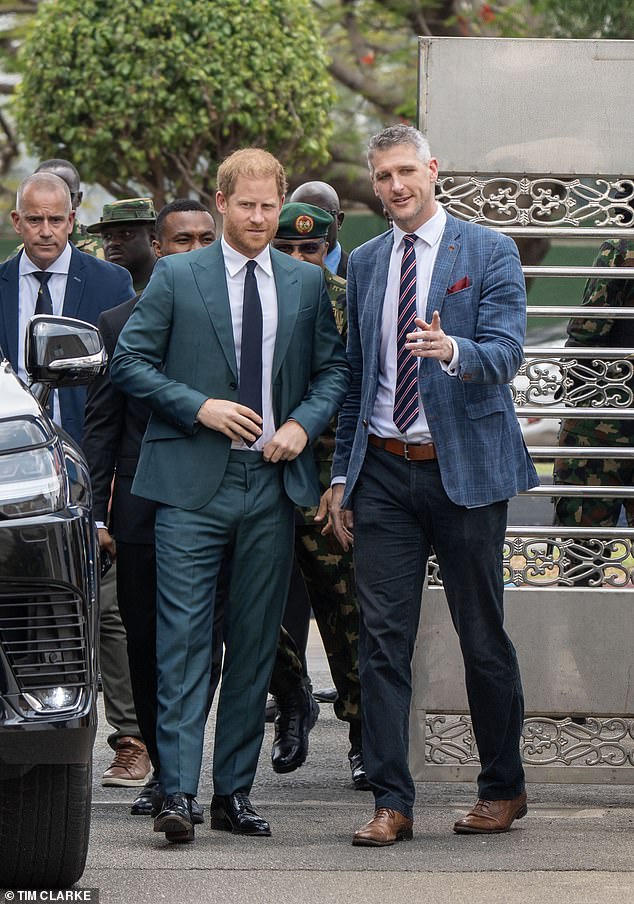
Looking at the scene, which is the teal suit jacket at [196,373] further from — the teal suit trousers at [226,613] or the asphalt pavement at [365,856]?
the asphalt pavement at [365,856]

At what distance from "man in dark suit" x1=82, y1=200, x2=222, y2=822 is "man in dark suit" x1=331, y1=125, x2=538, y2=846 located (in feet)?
2.16

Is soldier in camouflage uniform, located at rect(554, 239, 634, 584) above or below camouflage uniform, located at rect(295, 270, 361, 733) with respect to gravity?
above

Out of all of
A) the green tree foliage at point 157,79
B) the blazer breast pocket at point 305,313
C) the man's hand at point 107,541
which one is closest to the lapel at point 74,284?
the man's hand at point 107,541

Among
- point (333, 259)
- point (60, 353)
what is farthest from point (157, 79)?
point (60, 353)

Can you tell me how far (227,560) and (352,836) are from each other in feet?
3.00

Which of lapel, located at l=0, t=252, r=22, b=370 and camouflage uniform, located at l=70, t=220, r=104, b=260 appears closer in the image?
lapel, located at l=0, t=252, r=22, b=370

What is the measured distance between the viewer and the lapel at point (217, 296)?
5105 mm

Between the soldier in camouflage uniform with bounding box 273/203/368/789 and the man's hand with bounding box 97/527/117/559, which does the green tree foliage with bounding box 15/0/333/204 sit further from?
the man's hand with bounding box 97/527/117/559

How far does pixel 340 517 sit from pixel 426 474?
0.39 meters

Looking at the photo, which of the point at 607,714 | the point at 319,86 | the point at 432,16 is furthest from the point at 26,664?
the point at 432,16

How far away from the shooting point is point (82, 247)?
7.43 m

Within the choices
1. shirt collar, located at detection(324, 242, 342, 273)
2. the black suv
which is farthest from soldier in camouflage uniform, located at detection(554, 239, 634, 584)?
the black suv

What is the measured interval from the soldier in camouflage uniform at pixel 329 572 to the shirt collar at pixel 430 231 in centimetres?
77

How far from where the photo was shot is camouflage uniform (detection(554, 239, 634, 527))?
19.4ft
